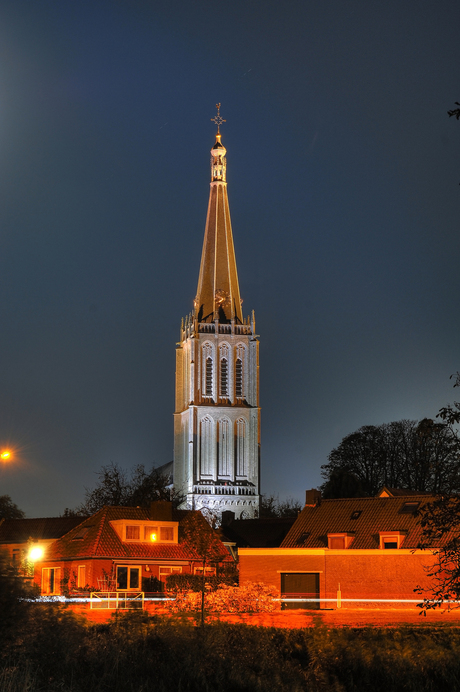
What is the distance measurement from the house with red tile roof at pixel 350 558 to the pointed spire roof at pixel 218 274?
69.9 metres

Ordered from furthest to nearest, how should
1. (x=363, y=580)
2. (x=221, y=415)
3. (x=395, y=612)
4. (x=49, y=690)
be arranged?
(x=221, y=415), (x=363, y=580), (x=395, y=612), (x=49, y=690)

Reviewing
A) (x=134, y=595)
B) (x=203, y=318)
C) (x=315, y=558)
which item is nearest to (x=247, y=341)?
(x=203, y=318)

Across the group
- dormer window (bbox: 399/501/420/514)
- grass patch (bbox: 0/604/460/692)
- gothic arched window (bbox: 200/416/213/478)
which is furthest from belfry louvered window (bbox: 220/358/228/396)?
grass patch (bbox: 0/604/460/692)

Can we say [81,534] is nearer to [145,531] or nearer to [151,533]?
Answer: [145,531]

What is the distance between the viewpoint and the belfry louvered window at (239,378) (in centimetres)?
12156

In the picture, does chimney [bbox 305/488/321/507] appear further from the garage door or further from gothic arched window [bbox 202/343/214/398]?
gothic arched window [bbox 202/343/214/398]

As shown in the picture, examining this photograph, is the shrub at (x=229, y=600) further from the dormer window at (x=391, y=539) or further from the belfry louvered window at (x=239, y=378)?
the belfry louvered window at (x=239, y=378)

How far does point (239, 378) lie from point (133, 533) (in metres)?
69.7

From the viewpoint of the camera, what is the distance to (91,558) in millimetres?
50000

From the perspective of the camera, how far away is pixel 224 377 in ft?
399

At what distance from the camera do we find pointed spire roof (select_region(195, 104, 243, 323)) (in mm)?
124688

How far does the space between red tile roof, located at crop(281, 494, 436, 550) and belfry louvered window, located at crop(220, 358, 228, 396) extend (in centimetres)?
6379

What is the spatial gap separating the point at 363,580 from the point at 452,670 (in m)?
26.7

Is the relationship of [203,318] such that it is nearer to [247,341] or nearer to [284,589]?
[247,341]
